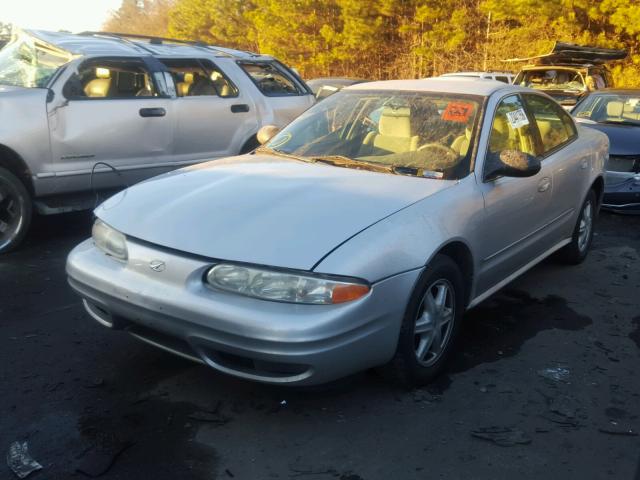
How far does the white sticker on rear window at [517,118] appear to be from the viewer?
4.37 meters

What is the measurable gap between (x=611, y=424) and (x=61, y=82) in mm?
4958

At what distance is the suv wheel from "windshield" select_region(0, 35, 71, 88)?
0.93 meters

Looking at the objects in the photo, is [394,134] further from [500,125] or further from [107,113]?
[107,113]

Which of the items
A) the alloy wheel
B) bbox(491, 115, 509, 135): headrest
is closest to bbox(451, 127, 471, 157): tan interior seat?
bbox(491, 115, 509, 135): headrest

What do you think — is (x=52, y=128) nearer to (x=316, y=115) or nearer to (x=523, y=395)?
(x=316, y=115)

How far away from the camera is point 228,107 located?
6910 mm

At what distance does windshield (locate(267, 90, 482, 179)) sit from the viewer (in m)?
3.89

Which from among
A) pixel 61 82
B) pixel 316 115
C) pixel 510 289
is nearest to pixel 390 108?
pixel 316 115

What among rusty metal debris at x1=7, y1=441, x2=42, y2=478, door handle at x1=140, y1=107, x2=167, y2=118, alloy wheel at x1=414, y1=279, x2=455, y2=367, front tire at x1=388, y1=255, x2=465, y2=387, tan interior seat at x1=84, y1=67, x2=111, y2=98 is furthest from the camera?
door handle at x1=140, y1=107, x2=167, y2=118

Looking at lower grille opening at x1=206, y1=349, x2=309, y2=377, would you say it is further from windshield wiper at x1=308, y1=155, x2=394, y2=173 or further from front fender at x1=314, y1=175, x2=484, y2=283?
windshield wiper at x1=308, y1=155, x2=394, y2=173

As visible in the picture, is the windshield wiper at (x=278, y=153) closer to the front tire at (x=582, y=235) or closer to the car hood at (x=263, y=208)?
the car hood at (x=263, y=208)

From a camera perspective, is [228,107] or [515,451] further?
[228,107]

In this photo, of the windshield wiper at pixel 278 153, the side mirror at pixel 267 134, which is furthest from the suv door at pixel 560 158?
the side mirror at pixel 267 134

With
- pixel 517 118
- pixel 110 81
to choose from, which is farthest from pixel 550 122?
pixel 110 81
